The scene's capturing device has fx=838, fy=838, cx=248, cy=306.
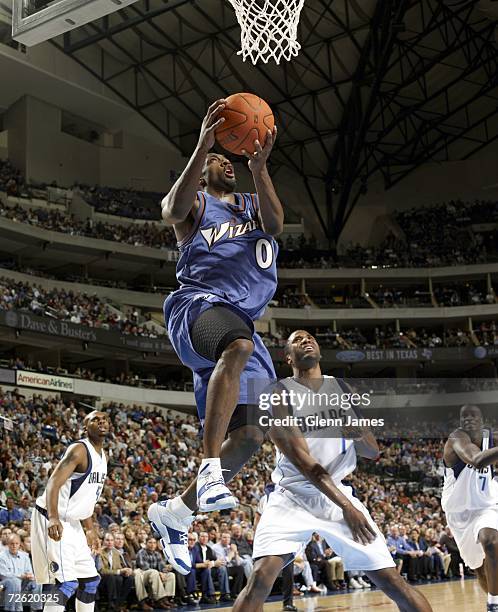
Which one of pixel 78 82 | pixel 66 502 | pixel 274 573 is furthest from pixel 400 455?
pixel 78 82

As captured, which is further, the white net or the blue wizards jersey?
the white net

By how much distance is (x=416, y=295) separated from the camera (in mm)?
40312

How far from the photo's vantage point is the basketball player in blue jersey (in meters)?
4.04

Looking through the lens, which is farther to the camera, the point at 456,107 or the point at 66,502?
the point at 456,107

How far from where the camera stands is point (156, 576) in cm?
1196

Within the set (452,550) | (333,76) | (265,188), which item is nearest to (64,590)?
(265,188)

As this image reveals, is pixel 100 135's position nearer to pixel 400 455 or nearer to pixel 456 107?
pixel 456 107

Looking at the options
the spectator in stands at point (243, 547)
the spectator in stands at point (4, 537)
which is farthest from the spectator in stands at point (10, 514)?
the spectator in stands at point (243, 547)

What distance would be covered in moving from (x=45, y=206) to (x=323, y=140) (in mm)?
13095

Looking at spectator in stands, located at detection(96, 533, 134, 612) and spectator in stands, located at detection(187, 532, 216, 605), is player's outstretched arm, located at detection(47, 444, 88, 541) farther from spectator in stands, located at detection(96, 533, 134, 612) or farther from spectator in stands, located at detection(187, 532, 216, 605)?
spectator in stands, located at detection(187, 532, 216, 605)

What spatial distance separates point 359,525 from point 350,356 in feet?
103

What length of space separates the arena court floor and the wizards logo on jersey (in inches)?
234

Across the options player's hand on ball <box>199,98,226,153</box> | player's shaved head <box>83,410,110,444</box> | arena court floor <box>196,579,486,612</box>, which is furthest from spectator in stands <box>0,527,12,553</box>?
player's hand on ball <box>199,98,226,153</box>

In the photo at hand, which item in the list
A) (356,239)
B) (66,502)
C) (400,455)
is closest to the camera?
(400,455)
